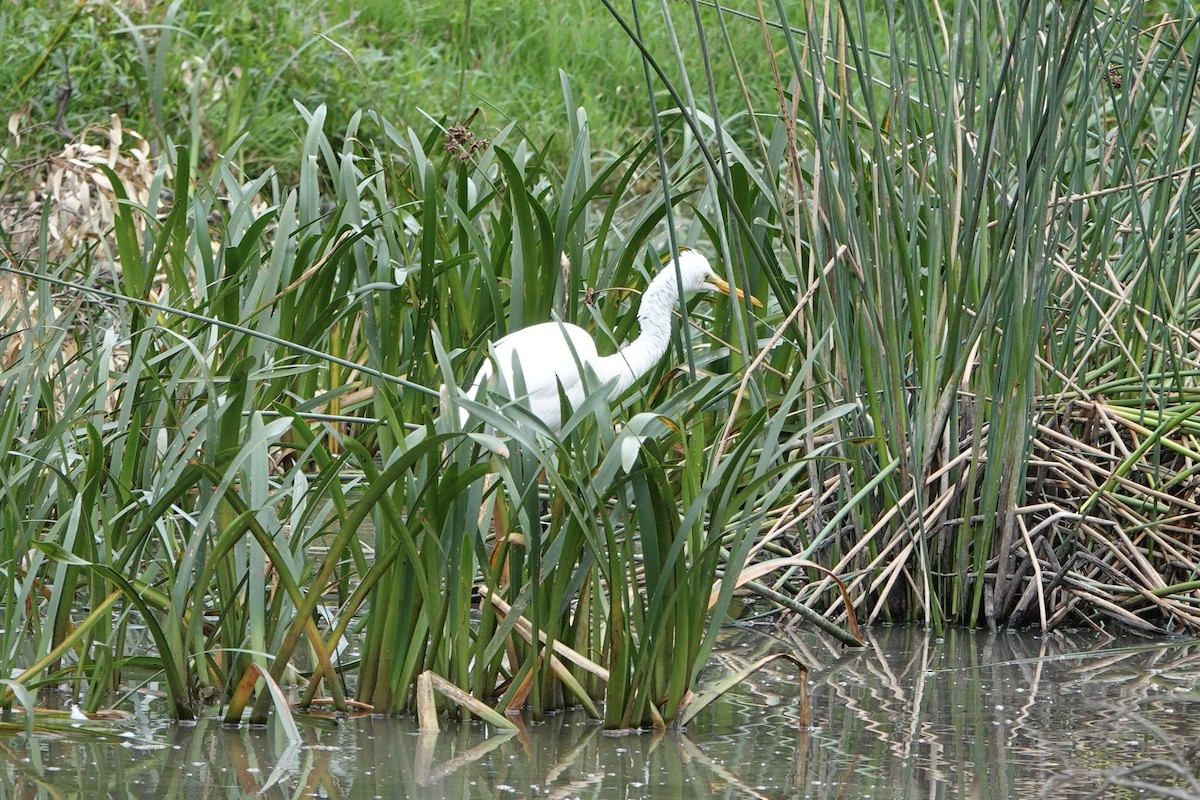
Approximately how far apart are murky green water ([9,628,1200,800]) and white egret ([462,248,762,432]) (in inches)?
35.2

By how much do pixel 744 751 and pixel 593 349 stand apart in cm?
136

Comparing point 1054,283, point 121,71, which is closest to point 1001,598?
point 1054,283

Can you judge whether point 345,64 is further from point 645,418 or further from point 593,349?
point 645,418

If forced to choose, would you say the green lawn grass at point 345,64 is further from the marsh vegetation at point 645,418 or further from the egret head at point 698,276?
the egret head at point 698,276

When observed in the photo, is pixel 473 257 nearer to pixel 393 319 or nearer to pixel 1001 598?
pixel 393 319

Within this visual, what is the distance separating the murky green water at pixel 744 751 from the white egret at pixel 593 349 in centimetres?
89

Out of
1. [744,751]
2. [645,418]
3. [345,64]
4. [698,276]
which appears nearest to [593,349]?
[698,276]

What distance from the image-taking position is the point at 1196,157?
314 cm

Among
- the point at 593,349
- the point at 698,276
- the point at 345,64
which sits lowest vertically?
the point at 593,349

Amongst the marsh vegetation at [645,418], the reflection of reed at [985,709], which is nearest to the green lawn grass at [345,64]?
the marsh vegetation at [645,418]

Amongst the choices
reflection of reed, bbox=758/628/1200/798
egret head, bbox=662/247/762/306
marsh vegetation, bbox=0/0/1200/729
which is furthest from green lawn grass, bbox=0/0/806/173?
reflection of reed, bbox=758/628/1200/798

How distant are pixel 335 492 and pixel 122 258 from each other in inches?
51.4

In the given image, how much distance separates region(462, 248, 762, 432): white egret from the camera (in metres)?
3.38

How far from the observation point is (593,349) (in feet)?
11.4
